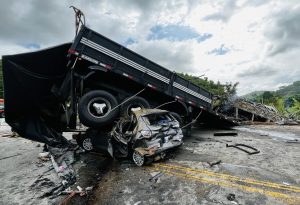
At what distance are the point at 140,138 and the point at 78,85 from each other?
276cm

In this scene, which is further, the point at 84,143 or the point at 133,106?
the point at 133,106

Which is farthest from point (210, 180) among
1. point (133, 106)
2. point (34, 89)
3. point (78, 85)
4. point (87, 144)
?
point (34, 89)

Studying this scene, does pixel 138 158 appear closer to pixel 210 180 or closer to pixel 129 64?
pixel 210 180

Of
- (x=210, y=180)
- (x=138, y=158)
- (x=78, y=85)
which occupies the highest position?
(x=78, y=85)

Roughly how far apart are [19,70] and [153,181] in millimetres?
4731

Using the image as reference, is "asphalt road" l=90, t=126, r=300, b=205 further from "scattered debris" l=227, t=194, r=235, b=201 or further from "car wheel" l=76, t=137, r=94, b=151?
"car wheel" l=76, t=137, r=94, b=151

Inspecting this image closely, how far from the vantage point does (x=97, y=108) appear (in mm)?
6832

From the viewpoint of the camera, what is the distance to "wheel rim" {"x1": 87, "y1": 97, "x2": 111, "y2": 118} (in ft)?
22.4

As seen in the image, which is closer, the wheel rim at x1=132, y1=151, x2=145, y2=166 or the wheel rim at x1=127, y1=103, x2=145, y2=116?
the wheel rim at x1=132, y1=151, x2=145, y2=166

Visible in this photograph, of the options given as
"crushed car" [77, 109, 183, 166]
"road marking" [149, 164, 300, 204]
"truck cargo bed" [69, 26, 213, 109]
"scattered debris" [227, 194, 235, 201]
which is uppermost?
"truck cargo bed" [69, 26, 213, 109]

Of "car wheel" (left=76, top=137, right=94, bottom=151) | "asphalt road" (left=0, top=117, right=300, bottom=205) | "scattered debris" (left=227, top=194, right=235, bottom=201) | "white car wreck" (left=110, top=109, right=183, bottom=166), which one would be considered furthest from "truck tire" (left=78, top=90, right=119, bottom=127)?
"scattered debris" (left=227, top=194, right=235, bottom=201)

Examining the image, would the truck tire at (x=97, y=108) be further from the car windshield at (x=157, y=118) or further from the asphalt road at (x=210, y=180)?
the asphalt road at (x=210, y=180)

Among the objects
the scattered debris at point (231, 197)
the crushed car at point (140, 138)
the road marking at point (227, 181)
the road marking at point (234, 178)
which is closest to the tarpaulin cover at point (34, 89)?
the crushed car at point (140, 138)

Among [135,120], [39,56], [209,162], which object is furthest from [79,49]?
[209,162]
